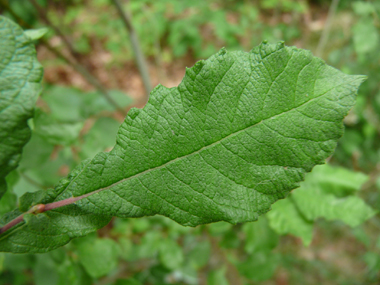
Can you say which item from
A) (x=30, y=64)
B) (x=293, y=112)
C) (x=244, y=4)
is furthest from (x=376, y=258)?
(x=244, y=4)

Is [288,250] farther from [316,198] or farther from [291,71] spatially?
[291,71]

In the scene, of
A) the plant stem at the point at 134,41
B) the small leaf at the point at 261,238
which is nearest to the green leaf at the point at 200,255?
the small leaf at the point at 261,238

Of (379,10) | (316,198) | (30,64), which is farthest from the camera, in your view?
(379,10)

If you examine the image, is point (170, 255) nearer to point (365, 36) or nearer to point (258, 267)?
point (258, 267)

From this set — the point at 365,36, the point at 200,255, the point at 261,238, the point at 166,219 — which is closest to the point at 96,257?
the point at 166,219

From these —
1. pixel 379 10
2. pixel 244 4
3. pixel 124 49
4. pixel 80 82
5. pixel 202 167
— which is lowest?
pixel 202 167

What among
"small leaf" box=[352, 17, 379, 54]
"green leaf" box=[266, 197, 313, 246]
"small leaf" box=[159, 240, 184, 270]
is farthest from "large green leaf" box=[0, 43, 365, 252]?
"small leaf" box=[352, 17, 379, 54]

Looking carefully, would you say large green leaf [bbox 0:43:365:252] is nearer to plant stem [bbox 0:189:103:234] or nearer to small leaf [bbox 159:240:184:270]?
plant stem [bbox 0:189:103:234]

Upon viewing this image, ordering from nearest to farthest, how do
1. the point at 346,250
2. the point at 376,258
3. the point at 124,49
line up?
the point at 376,258 < the point at 346,250 < the point at 124,49
